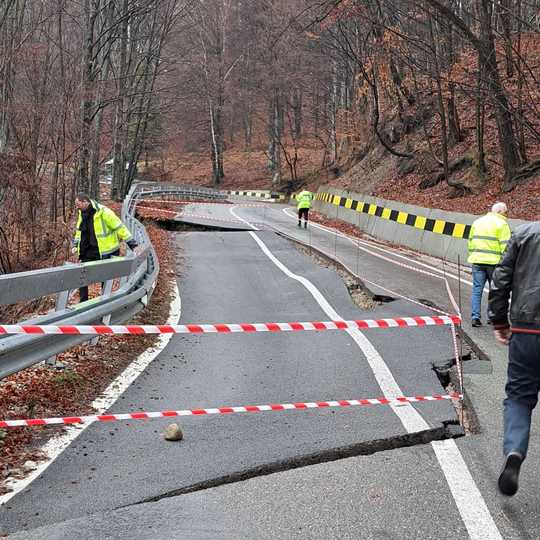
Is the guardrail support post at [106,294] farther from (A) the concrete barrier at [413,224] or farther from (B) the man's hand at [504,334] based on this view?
(A) the concrete barrier at [413,224]

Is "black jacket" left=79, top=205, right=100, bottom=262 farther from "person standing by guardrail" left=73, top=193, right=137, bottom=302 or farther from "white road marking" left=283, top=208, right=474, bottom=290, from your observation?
"white road marking" left=283, top=208, right=474, bottom=290

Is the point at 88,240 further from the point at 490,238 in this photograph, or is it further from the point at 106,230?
the point at 490,238

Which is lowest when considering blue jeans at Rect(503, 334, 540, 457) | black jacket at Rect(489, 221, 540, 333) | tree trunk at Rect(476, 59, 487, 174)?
blue jeans at Rect(503, 334, 540, 457)

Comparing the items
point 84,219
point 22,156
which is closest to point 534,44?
point 22,156

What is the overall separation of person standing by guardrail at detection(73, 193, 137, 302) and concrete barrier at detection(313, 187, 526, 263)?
20.4 ft

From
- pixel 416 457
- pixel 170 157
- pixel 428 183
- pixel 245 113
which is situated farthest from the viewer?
pixel 170 157

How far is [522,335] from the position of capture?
4.33 m

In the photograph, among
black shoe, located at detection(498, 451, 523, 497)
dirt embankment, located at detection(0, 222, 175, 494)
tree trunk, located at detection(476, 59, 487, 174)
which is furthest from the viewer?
tree trunk, located at detection(476, 59, 487, 174)

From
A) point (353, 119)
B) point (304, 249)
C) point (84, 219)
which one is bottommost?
point (304, 249)

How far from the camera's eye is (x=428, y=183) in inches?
1082

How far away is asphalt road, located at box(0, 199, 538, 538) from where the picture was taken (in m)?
3.96

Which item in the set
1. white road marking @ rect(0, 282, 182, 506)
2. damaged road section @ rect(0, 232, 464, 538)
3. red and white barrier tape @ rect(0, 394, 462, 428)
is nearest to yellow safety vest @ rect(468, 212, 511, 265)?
damaged road section @ rect(0, 232, 464, 538)

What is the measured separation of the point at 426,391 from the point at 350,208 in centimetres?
2260

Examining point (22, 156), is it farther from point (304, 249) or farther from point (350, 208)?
point (350, 208)
